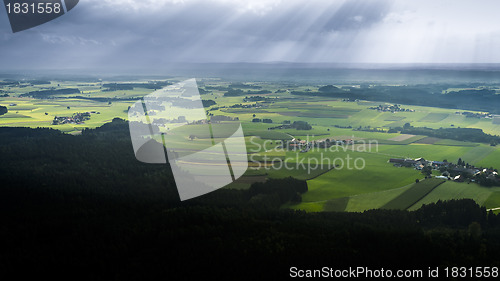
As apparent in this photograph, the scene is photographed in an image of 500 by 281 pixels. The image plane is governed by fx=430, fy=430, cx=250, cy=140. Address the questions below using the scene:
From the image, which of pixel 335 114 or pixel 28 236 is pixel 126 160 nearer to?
pixel 28 236

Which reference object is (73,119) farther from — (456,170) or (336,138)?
(456,170)

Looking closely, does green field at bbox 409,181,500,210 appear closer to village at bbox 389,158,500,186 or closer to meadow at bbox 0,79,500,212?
meadow at bbox 0,79,500,212

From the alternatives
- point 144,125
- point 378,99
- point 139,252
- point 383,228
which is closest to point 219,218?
point 139,252

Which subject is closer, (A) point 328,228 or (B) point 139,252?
(B) point 139,252

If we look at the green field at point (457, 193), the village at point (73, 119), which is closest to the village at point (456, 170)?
the green field at point (457, 193)

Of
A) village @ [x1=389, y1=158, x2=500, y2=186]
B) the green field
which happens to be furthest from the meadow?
village @ [x1=389, y1=158, x2=500, y2=186]

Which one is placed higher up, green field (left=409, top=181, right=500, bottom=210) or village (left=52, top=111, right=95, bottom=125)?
village (left=52, top=111, right=95, bottom=125)

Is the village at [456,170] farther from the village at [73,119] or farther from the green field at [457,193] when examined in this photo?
the village at [73,119]

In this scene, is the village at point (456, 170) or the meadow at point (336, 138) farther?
the village at point (456, 170)
